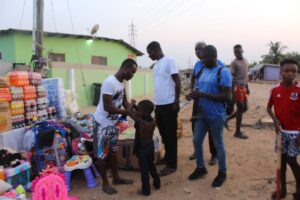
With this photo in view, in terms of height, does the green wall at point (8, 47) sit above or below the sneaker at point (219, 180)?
above

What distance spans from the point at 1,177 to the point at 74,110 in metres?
3.17

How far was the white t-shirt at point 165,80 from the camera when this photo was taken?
14.0ft

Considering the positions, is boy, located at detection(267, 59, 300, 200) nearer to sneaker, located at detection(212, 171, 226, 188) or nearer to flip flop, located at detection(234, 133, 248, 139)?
sneaker, located at detection(212, 171, 226, 188)

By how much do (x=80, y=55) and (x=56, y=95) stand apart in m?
15.5

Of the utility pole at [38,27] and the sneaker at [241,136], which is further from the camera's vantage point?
the utility pole at [38,27]

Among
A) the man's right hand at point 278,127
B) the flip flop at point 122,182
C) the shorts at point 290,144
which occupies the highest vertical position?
the man's right hand at point 278,127

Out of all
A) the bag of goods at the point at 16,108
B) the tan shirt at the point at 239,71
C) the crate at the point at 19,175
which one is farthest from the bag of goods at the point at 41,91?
the tan shirt at the point at 239,71

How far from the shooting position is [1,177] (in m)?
3.79

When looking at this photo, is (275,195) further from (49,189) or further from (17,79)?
(17,79)

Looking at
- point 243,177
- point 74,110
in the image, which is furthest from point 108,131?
point 74,110

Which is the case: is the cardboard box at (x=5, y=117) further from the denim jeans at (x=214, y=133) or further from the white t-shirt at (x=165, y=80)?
the denim jeans at (x=214, y=133)

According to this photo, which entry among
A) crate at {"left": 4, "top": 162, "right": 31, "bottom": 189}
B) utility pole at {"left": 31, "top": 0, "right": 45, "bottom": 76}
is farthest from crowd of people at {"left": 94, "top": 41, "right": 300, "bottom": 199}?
utility pole at {"left": 31, "top": 0, "right": 45, "bottom": 76}

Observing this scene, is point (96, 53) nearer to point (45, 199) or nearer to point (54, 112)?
point (54, 112)

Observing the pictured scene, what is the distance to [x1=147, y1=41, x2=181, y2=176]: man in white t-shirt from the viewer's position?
4.27m
